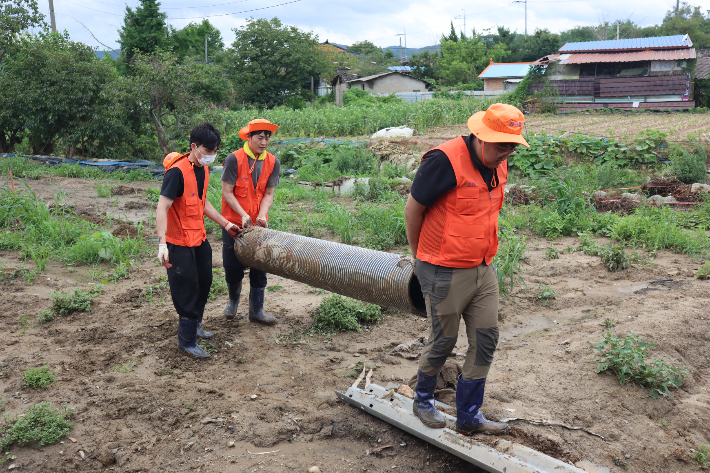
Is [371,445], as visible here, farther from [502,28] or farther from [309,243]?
[502,28]

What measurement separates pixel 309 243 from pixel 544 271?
322 centimetres

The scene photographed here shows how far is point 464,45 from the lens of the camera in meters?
53.0

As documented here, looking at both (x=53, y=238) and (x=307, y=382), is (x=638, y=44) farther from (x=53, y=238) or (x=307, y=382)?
(x=307, y=382)

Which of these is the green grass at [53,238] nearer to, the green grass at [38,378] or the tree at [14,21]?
the green grass at [38,378]

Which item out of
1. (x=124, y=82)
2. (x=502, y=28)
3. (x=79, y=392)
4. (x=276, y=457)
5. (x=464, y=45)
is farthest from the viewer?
(x=502, y=28)

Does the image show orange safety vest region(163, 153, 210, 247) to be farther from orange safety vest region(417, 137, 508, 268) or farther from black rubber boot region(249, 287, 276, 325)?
orange safety vest region(417, 137, 508, 268)

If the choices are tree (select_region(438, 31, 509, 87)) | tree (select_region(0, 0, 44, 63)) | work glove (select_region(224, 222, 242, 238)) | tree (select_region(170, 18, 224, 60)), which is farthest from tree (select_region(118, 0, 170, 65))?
work glove (select_region(224, 222, 242, 238))

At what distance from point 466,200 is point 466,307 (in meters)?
0.57

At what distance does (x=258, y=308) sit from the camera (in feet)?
14.8

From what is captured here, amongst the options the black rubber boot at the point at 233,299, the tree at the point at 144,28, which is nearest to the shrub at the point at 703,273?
the black rubber boot at the point at 233,299

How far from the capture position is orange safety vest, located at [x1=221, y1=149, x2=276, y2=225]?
410 cm

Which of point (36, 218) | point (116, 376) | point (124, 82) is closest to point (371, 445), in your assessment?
point (116, 376)

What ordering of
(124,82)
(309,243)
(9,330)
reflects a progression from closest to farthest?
1. (309,243)
2. (9,330)
3. (124,82)

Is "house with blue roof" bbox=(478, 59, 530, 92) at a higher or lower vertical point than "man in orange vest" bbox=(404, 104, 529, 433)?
higher
